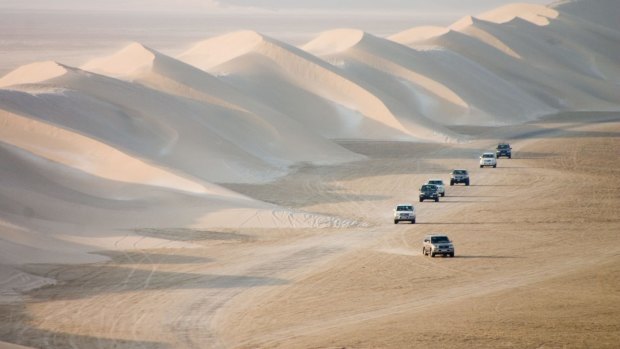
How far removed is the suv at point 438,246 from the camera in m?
40.3

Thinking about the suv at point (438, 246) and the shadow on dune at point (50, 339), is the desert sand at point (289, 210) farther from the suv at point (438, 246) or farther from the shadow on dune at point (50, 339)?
the suv at point (438, 246)

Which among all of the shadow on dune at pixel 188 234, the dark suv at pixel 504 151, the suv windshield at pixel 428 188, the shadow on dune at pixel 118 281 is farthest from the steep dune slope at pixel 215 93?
the shadow on dune at pixel 118 281

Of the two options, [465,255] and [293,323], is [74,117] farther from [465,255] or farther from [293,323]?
[293,323]

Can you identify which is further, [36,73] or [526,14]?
[526,14]

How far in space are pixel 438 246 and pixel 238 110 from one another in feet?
137

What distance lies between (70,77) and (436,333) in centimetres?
5005

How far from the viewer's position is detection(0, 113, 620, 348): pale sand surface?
28688 mm

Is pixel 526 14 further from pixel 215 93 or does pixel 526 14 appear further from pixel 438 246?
pixel 438 246

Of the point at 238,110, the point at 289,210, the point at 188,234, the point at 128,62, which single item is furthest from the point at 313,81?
the point at 188,234

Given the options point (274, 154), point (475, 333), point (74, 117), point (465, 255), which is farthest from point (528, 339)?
point (274, 154)

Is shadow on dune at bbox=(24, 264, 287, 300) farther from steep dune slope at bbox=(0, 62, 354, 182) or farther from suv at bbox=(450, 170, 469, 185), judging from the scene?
suv at bbox=(450, 170, 469, 185)

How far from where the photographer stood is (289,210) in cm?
5144

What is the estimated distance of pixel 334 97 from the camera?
322 ft

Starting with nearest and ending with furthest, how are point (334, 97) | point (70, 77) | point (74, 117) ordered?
point (74, 117), point (70, 77), point (334, 97)
